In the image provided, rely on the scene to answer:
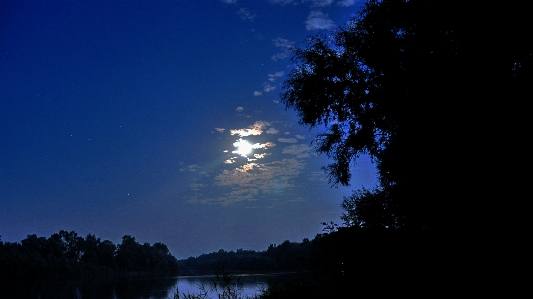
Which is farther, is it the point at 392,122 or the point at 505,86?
the point at 392,122

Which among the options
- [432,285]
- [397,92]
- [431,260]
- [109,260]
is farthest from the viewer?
[109,260]

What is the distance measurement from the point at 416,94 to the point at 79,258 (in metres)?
146

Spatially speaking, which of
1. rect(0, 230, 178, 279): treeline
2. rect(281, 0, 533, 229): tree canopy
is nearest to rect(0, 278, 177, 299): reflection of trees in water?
rect(0, 230, 178, 279): treeline

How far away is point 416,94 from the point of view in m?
Result: 11.3

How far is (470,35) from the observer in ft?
36.8

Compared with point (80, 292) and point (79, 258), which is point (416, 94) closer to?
point (80, 292)

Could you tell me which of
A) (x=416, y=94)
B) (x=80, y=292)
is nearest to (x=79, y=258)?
(x=80, y=292)

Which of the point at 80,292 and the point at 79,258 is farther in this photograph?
the point at 79,258

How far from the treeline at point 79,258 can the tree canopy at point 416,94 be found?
10020 cm

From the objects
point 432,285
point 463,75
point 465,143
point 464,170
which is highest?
point 463,75

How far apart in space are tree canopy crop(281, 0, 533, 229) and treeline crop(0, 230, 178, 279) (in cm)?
10020

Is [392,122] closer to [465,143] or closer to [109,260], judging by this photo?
[465,143]

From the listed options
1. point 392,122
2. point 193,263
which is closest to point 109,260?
point 193,263

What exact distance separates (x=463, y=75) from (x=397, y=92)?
8.83ft
